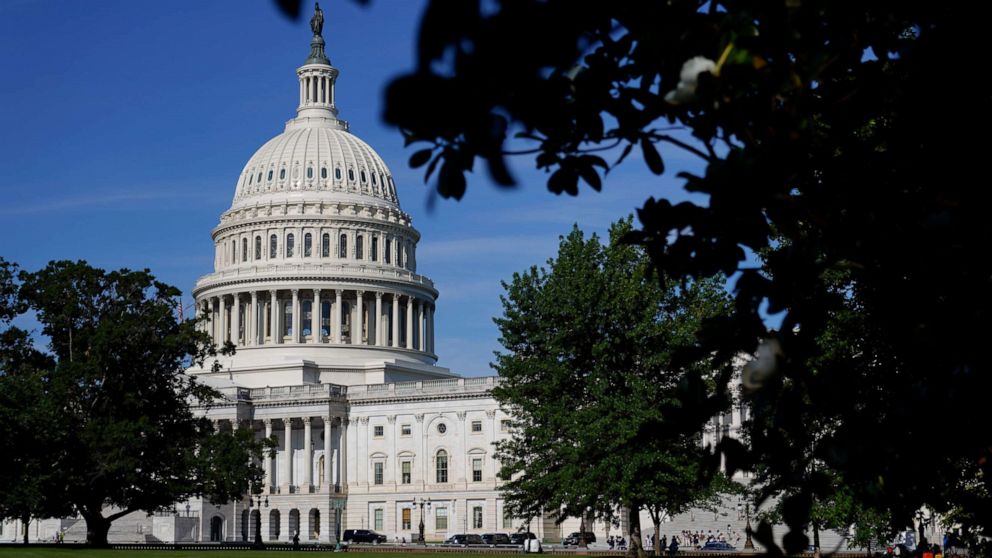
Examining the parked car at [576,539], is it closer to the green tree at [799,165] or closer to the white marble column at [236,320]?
the white marble column at [236,320]

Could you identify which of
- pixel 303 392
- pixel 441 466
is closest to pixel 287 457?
pixel 303 392

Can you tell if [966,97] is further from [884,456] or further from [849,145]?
[884,456]

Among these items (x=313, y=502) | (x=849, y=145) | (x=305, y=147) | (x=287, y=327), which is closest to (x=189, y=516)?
(x=313, y=502)

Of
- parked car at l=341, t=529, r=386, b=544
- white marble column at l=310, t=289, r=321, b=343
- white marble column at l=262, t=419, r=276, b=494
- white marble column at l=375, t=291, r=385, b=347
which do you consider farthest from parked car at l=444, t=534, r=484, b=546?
white marble column at l=310, t=289, r=321, b=343

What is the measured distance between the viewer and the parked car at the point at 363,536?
128125mm

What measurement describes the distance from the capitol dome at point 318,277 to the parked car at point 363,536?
72.6 feet

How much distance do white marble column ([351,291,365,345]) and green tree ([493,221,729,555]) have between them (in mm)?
93518

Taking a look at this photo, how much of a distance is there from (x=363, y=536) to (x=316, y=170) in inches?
1988

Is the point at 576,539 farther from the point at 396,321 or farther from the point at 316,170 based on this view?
the point at 316,170

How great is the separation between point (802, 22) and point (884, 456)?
3.11 meters

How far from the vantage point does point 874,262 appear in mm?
9516

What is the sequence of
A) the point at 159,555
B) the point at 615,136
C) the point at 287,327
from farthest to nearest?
the point at 287,327
the point at 159,555
the point at 615,136

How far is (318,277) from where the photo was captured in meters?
154

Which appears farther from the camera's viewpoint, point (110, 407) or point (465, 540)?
point (465, 540)
